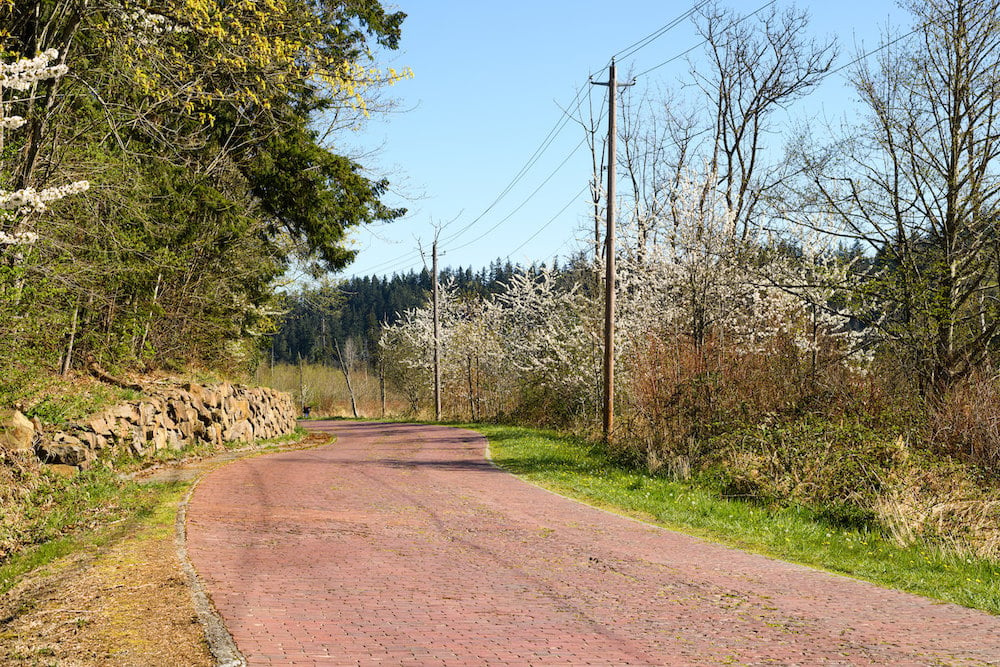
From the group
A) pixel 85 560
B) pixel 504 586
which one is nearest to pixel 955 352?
pixel 504 586

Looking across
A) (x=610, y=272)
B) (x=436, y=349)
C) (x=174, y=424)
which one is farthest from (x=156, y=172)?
(x=436, y=349)

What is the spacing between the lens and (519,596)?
773 cm

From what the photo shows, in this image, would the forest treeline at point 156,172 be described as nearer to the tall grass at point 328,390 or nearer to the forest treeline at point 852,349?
the forest treeline at point 852,349

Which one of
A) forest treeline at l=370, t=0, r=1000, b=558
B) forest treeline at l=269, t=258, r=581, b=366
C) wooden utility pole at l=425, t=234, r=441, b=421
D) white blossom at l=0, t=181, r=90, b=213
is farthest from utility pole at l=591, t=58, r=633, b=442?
forest treeline at l=269, t=258, r=581, b=366

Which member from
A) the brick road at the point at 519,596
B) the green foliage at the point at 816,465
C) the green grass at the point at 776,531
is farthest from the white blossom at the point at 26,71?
the green foliage at the point at 816,465

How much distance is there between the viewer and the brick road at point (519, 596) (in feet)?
20.4

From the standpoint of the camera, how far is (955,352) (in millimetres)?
17672

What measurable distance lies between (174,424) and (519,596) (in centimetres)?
1358

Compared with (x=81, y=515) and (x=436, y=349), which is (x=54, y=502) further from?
(x=436, y=349)

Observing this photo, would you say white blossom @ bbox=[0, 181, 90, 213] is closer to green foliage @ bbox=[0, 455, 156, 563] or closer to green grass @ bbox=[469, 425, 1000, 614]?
green foliage @ bbox=[0, 455, 156, 563]

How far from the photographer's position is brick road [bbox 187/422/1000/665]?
623 centimetres

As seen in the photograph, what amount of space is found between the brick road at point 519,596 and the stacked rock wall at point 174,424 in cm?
290

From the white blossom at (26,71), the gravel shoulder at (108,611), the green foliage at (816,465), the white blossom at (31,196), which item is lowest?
the gravel shoulder at (108,611)

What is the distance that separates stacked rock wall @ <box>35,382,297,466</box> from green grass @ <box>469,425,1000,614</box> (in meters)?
7.60
